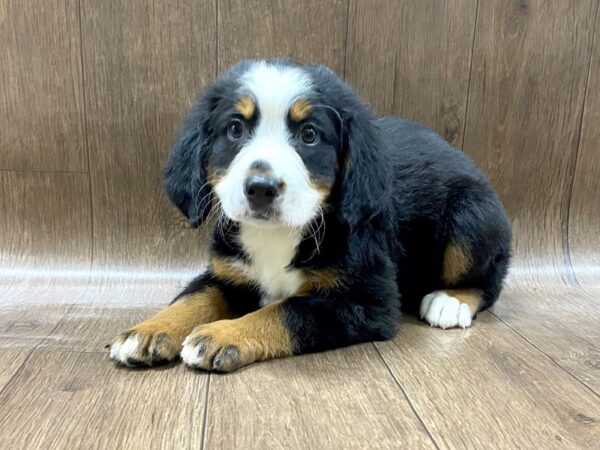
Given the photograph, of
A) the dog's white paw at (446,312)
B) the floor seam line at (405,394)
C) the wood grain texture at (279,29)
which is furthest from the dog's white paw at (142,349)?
the wood grain texture at (279,29)

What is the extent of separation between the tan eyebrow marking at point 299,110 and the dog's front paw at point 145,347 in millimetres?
754

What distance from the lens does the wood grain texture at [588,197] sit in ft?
8.97

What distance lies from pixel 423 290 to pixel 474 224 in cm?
36

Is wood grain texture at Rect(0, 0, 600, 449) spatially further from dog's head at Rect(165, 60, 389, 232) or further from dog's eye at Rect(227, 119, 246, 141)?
dog's eye at Rect(227, 119, 246, 141)

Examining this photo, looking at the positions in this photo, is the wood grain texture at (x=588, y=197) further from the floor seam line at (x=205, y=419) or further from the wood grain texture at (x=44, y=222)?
the wood grain texture at (x=44, y=222)

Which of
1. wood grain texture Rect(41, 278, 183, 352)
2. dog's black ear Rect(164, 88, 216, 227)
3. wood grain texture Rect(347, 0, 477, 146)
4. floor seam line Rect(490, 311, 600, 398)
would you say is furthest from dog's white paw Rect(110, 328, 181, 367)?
wood grain texture Rect(347, 0, 477, 146)

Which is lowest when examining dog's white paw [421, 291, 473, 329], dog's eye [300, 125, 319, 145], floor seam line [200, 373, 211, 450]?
dog's white paw [421, 291, 473, 329]

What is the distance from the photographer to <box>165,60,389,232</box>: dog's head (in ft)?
5.64

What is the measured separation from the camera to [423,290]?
7.86ft

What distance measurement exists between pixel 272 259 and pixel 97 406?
2.49ft

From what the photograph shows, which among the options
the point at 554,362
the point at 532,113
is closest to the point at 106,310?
the point at 554,362

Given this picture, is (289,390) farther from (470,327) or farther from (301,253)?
(470,327)

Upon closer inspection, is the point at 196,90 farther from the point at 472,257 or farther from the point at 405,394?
the point at 405,394

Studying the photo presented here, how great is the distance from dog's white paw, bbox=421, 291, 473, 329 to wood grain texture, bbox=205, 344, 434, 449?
0.45 metres
